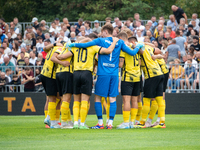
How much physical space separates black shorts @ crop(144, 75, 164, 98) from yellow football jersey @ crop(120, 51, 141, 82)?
1.22ft

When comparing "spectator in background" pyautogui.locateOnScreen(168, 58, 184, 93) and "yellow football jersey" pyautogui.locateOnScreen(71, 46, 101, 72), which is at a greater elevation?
"yellow football jersey" pyautogui.locateOnScreen(71, 46, 101, 72)

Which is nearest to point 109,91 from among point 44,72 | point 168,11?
point 44,72

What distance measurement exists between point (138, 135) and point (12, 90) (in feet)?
33.0

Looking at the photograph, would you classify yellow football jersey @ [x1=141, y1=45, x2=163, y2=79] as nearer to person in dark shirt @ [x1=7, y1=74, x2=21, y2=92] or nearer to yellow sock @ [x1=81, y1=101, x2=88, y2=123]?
yellow sock @ [x1=81, y1=101, x2=88, y2=123]

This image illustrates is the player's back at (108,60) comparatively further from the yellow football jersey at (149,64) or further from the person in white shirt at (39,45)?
the person in white shirt at (39,45)

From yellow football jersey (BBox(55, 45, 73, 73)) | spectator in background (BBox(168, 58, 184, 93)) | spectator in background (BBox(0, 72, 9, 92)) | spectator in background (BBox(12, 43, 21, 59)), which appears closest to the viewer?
yellow football jersey (BBox(55, 45, 73, 73))

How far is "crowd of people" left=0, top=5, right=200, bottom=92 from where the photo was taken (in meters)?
16.0

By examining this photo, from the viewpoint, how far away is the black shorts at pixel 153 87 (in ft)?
32.5

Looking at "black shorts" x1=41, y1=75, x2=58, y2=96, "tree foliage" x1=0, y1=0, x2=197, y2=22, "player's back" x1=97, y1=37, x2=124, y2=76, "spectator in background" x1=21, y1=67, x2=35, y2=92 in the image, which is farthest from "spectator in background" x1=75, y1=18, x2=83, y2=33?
"player's back" x1=97, y1=37, x2=124, y2=76

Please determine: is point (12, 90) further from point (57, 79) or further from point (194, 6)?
point (194, 6)

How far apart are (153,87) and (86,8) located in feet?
79.6

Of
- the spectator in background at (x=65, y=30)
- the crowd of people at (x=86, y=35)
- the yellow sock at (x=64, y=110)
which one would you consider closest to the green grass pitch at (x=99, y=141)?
the yellow sock at (x=64, y=110)

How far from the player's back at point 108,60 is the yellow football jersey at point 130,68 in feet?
0.76

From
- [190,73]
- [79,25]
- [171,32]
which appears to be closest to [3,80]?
[79,25]
